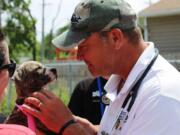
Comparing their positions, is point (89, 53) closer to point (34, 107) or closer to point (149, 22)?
point (34, 107)

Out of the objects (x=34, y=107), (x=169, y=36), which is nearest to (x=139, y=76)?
(x=34, y=107)

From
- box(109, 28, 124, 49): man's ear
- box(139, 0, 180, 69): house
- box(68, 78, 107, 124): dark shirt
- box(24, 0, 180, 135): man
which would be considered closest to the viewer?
box(24, 0, 180, 135): man

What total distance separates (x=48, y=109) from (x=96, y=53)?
398 mm

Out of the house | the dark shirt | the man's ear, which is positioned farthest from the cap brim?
the house

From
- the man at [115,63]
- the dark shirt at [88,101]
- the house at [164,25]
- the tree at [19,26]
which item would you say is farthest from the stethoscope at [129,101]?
the tree at [19,26]

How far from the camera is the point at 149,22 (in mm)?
17828

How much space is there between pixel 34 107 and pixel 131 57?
23.0 inches

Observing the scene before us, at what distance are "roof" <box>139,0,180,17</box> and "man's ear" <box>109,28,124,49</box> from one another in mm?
13943

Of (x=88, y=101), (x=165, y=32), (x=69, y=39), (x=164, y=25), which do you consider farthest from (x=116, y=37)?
(x=164, y=25)

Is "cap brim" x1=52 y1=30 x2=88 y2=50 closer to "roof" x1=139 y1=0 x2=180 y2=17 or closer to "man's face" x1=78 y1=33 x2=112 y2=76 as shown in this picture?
"man's face" x1=78 y1=33 x2=112 y2=76

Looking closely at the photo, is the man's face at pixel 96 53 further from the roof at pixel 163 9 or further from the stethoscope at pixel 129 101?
the roof at pixel 163 9

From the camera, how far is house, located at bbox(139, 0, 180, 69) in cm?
1656

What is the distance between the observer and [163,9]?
1714cm

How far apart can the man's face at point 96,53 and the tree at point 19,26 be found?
35150 mm
